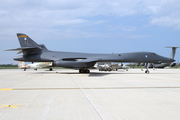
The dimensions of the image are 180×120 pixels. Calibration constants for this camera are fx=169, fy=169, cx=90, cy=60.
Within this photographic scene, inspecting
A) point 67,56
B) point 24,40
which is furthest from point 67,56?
point 24,40

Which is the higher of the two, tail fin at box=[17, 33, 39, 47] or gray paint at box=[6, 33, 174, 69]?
tail fin at box=[17, 33, 39, 47]

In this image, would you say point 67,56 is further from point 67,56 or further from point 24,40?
point 24,40

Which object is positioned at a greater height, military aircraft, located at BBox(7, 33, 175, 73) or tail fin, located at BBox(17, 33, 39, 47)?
tail fin, located at BBox(17, 33, 39, 47)

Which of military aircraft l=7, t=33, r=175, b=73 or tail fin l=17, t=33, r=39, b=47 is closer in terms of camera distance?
military aircraft l=7, t=33, r=175, b=73

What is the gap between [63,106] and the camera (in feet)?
15.0

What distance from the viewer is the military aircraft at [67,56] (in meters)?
20.5

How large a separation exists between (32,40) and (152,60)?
15697mm

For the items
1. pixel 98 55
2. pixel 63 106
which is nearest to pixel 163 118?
pixel 63 106

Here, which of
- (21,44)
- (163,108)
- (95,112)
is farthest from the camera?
(21,44)

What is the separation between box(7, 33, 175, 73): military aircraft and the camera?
67.4 ft

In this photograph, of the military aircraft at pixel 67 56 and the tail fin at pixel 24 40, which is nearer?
the military aircraft at pixel 67 56

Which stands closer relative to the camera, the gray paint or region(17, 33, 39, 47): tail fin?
the gray paint

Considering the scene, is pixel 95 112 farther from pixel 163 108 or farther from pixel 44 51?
pixel 44 51

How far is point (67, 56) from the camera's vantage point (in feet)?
70.3
